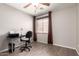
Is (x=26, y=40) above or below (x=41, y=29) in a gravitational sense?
below

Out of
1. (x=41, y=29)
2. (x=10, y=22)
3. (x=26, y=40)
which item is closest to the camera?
(x=10, y=22)

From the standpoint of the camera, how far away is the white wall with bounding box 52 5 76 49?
333 cm

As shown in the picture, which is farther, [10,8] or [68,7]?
[68,7]

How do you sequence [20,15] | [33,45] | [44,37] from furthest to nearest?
[44,37] < [33,45] < [20,15]

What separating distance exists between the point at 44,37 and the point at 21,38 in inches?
47.9

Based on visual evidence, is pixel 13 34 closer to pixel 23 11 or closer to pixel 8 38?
pixel 8 38

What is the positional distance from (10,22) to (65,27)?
2435 mm

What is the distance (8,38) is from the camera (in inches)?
127

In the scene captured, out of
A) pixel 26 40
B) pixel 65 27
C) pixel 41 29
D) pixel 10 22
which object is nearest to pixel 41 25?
pixel 41 29

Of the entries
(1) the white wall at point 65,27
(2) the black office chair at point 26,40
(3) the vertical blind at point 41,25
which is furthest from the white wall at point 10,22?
(1) the white wall at point 65,27

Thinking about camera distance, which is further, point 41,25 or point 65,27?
point 65,27

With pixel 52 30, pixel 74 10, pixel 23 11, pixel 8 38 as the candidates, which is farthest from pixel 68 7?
pixel 8 38

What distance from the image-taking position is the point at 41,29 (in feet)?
11.6

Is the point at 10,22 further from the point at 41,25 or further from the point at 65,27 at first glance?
the point at 65,27
